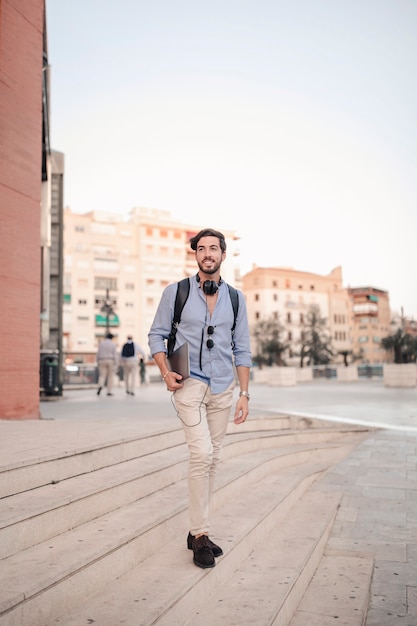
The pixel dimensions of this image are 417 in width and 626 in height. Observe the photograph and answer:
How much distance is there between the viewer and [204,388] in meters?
3.23

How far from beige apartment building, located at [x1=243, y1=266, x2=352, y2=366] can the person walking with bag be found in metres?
78.3

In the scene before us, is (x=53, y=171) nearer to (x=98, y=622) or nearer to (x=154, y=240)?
(x=98, y=622)

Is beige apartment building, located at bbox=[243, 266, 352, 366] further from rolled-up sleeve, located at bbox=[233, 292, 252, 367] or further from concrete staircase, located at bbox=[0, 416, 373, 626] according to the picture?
rolled-up sleeve, located at bbox=[233, 292, 252, 367]

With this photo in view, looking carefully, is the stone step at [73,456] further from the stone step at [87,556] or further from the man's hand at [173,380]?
the man's hand at [173,380]

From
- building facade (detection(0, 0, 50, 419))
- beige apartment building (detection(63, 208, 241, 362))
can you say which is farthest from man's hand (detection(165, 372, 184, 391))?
beige apartment building (detection(63, 208, 241, 362))

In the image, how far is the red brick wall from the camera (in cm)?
743

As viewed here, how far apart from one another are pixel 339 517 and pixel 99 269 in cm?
6804

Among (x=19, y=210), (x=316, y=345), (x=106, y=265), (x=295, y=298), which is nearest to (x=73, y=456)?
(x=19, y=210)

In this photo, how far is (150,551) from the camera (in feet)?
10.9

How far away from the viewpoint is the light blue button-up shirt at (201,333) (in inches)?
128

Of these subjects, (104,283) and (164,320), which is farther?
(104,283)

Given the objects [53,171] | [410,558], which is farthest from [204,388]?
[53,171]

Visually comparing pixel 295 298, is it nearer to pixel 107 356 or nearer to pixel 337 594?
pixel 107 356

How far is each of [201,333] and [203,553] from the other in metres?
1.25
